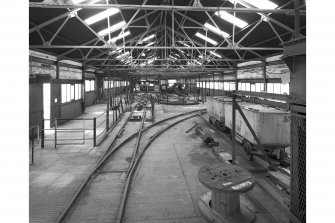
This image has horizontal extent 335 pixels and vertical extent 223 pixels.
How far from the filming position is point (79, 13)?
34.6ft

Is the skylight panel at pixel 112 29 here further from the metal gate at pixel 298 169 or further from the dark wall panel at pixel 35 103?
the metal gate at pixel 298 169

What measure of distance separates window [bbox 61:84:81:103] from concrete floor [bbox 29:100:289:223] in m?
7.73

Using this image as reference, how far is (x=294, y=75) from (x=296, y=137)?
1.04 meters

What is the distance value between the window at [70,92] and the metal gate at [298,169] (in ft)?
52.5

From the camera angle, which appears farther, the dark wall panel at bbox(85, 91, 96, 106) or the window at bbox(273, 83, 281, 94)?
the dark wall panel at bbox(85, 91, 96, 106)

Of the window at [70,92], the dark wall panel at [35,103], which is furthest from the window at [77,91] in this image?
the dark wall panel at [35,103]

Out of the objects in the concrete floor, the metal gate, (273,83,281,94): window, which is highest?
(273,83,281,94): window

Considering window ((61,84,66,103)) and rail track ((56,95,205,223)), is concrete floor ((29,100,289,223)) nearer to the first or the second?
→ rail track ((56,95,205,223))

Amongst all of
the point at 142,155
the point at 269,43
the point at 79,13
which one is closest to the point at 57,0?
the point at 79,13

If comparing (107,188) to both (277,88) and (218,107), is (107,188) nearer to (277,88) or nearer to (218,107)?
(218,107)

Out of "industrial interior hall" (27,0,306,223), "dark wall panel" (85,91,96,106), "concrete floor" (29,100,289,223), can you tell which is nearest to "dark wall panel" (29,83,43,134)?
"industrial interior hall" (27,0,306,223)

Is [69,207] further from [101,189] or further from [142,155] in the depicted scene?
Answer: [142,155]

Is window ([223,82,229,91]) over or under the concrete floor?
over

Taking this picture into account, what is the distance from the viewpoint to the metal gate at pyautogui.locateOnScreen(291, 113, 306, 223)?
362cm
